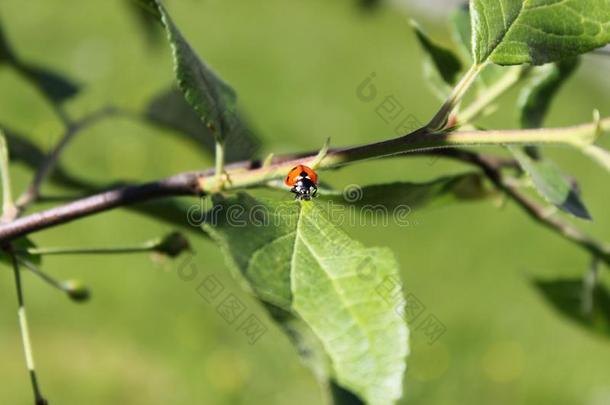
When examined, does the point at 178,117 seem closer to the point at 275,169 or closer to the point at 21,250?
the point at 21,250

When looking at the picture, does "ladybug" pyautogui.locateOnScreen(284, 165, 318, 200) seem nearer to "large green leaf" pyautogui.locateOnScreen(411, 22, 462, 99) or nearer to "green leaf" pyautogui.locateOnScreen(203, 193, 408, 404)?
"green leaf" pyautogui.locateOnScreen(203, 193, 408, 404)

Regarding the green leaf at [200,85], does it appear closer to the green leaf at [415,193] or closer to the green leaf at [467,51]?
the green leaf at [415,193]

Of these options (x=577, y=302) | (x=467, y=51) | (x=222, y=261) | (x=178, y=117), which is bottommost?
(x=577, y=302)

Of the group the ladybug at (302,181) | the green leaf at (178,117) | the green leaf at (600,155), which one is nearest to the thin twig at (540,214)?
the green leaf at (600,155)

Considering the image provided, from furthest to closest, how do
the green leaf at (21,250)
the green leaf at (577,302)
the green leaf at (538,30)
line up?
the green leaf at (577,302) < the green leaf at (21,250) < the green leaf at (538,30)

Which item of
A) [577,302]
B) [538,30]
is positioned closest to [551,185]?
[538,30]

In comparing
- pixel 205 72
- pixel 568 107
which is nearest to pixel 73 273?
pixel 205 72
